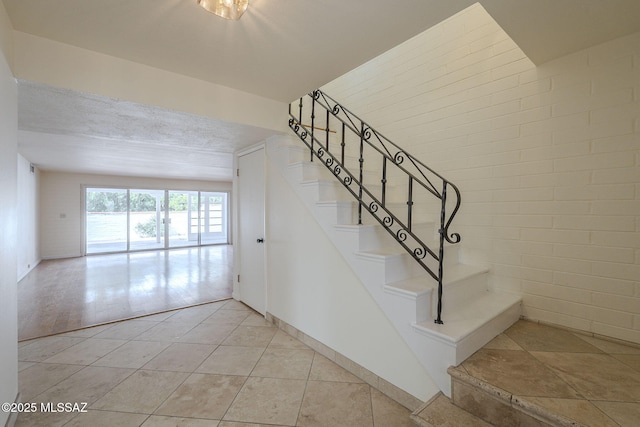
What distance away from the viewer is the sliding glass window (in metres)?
8.50

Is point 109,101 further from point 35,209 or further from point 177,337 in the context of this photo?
point 35,209

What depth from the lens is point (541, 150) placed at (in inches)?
80.2

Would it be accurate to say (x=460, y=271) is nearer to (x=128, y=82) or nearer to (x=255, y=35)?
(x=255, y=35)

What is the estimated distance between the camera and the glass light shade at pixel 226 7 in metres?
1.33

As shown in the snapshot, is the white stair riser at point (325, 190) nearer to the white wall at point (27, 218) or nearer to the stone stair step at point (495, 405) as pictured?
the stone stair step at point (495, 405)

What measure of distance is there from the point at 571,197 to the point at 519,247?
50cm

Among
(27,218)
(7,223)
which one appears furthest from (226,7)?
(27,218)

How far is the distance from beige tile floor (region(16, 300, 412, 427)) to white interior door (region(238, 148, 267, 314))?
2.16 ft

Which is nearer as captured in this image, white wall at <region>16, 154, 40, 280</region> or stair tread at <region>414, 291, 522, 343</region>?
stair tread at <region>414, 291, 522, 343</region>

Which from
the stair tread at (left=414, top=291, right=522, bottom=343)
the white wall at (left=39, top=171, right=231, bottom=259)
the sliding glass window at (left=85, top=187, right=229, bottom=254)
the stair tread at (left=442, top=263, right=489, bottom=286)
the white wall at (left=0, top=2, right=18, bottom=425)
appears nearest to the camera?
the white wall at (left=0, top=2, right=18, bottom=425)

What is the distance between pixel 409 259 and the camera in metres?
2.07

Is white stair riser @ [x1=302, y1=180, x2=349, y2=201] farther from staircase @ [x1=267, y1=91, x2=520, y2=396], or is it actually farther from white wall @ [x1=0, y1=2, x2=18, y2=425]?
white wall @ [x1=0, y1=2, x2=18, y2=425]

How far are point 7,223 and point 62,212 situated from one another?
8.29 m

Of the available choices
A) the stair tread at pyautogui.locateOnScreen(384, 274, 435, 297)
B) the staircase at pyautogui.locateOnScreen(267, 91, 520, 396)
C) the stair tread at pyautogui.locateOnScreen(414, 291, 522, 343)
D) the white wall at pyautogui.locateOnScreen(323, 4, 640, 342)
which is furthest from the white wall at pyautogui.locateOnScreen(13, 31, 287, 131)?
the stair tread at pyautogui.locateOnScreen(414, 291, 522, 343)
